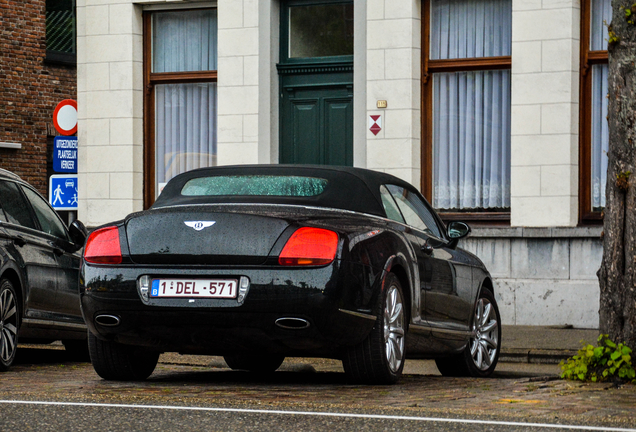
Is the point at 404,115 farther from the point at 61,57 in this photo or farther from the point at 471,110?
the point at 61,57

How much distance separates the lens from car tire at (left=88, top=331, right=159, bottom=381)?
7.64 m

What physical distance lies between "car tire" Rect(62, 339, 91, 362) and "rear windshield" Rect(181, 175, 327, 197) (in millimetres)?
3048

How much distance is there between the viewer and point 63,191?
16172 millimetres

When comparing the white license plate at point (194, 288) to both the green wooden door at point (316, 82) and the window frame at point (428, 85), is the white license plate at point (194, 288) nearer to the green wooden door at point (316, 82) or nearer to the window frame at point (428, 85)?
the window frame at point (428, 85)

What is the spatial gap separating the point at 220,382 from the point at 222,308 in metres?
1.04

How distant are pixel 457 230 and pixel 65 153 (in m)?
8.64

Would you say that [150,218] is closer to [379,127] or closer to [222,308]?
[222,308]

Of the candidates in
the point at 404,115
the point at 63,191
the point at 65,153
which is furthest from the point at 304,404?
the point at 65,153

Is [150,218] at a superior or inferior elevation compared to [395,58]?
inferior

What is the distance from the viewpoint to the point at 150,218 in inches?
288

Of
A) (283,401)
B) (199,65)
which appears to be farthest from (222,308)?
(199,65)

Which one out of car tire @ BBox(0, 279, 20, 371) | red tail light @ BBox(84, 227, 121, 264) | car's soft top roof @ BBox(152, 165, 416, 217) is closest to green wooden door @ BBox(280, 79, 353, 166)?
car tire @ BBox(0, 279, 20, 371)

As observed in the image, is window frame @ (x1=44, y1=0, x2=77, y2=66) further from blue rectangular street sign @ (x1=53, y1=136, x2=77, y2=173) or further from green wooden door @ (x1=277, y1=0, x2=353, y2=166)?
green wooden door @ (x1=277, y1=0, x2=353, y2=166)

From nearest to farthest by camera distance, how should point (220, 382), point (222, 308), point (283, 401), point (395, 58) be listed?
point (283, 401)
point (222, 308)
point (220, 382)
point (395, 58)
